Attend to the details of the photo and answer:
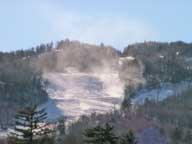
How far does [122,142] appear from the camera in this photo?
20562 millimetres

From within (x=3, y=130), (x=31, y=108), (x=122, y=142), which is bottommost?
(x=3, y=130)

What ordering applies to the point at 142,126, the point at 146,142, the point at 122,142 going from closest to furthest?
the point at 122,142
the point at 146,142
the point at 142,126

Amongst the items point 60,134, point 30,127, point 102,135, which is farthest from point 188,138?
point 30,127

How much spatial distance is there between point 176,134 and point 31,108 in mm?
135482

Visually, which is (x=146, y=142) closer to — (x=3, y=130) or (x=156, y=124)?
(x=156, y=124)

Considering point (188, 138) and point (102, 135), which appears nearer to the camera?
point (102, 135)

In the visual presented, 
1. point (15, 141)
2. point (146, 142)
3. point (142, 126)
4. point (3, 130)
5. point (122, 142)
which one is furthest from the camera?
point (3, 130)

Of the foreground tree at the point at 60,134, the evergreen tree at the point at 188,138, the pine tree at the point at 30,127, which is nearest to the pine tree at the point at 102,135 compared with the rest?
the pine tree at the point at 30,127

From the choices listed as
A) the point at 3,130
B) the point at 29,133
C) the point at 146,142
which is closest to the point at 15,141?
the point at 29,133

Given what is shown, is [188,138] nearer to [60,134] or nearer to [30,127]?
[60,134]

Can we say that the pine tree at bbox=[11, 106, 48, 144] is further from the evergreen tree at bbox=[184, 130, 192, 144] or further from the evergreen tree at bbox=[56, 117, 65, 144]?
the evergreen tree at bbox=[184, 130, 192, 144]

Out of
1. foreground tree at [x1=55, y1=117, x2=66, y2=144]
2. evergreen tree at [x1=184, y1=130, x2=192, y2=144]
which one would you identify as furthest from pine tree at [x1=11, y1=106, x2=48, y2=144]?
evergreen tree at [x1=184, y1=130, x2=192, y2=144]

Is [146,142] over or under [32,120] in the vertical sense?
under

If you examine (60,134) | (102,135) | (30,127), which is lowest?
(60,134)
